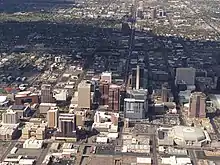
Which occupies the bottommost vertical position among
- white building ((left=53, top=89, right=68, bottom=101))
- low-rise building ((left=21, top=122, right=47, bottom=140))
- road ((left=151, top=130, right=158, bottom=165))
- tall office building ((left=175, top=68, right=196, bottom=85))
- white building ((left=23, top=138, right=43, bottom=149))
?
road ((left=151, top=130, right=158, bottom=165))

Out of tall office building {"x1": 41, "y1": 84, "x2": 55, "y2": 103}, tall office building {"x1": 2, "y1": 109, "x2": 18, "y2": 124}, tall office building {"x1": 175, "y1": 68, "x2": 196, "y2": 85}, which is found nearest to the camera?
tall office building {"x1": 2, "y1": 109, "x2": 18, "y2": 124}

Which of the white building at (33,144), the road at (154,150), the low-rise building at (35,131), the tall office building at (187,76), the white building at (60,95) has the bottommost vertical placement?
the road at (154,150)

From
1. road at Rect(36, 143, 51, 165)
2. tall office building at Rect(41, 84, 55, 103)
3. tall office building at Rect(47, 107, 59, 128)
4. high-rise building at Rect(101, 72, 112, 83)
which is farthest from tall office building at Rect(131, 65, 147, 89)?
road at Rect(36, 143, 51, 165)

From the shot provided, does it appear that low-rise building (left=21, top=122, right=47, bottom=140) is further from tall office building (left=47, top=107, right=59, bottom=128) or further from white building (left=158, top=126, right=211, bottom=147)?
white building (left=158, top=126, right=211, bottom=147)

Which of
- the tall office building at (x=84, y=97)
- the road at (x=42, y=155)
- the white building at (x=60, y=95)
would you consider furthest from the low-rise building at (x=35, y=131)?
the white building at (x=60, y=95)

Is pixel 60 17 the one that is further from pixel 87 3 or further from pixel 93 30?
pixel 87 3

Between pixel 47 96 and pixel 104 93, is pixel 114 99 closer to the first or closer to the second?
pixel 104 93

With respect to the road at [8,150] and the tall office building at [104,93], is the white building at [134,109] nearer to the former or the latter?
the tall office building at [104,93]

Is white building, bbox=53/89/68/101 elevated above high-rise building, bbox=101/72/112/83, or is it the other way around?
high-rise building, bbox=101/72/112/83
